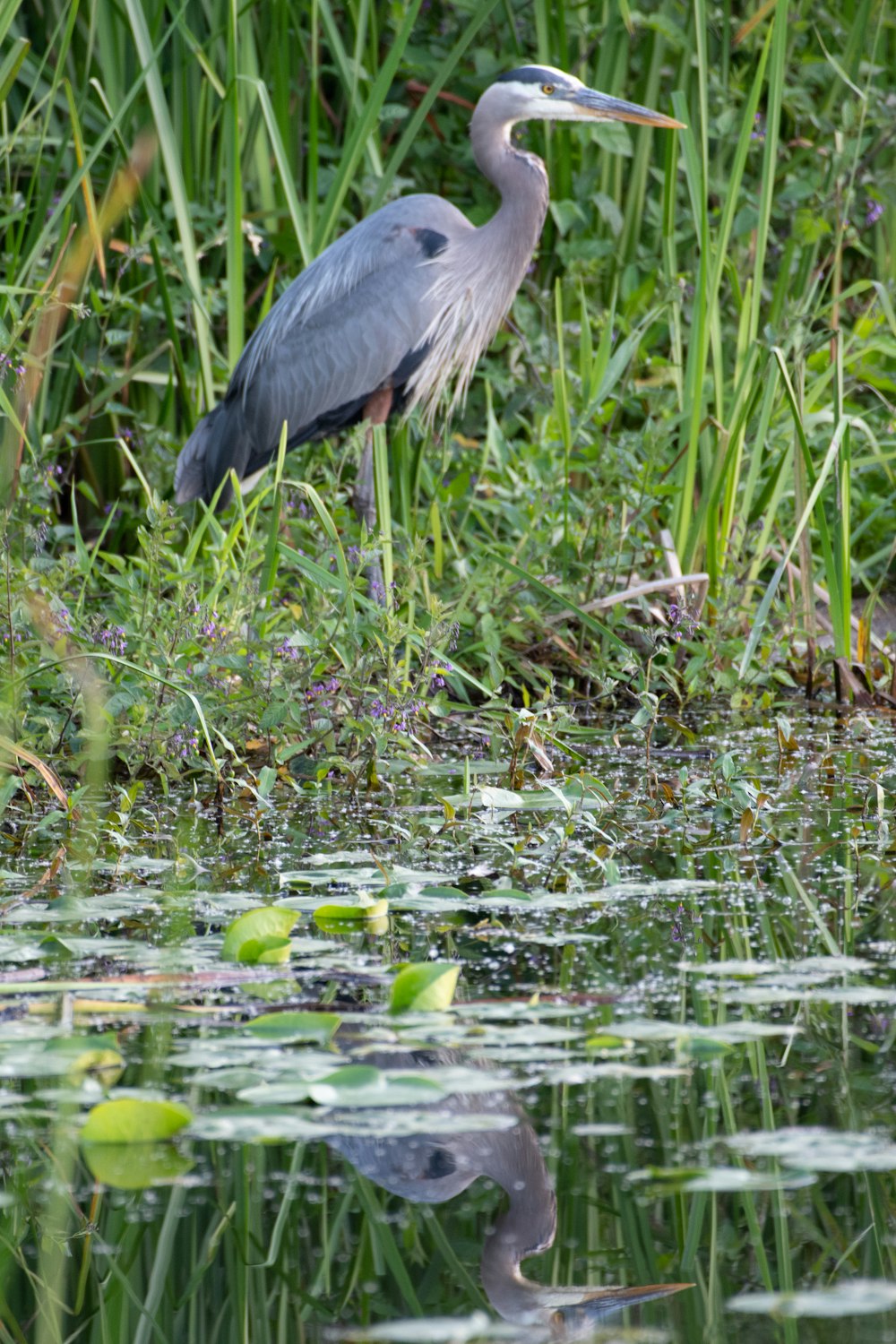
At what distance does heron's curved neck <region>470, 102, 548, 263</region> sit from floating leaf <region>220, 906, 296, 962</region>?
316cm

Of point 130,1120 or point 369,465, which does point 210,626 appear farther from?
point 369,465

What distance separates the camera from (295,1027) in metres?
1.55

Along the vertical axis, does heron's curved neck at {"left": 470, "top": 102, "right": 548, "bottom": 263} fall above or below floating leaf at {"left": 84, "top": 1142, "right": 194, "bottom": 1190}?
above

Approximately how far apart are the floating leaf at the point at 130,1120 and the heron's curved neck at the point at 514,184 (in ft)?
11.8

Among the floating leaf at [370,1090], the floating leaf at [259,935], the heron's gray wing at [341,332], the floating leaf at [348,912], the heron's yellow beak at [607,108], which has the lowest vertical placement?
the floating leaf at [348,912]

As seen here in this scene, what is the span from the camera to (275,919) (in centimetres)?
180

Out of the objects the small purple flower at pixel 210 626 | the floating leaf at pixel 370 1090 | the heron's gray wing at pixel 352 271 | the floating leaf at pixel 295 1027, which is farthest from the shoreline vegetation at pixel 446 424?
the floating leaf at pixel 370 1090

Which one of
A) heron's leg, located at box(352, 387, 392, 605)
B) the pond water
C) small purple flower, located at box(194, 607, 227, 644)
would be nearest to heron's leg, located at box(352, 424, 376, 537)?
heron's leg, located at box(352, 387, 392, 605)

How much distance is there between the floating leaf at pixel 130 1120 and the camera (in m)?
1.34

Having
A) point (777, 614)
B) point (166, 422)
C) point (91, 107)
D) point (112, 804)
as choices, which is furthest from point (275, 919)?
point (91, 107)

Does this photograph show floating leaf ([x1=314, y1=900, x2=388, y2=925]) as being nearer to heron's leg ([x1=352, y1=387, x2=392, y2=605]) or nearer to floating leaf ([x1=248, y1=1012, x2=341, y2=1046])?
floating leaf ([x1=248, y1=1012, x2=341, y2=1046])

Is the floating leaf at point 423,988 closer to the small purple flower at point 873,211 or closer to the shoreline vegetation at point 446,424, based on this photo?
the shoreline vegetation at point 446,424

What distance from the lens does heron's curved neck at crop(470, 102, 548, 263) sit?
4543 mm

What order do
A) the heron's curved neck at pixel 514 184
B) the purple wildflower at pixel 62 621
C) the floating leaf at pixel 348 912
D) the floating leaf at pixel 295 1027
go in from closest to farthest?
1. the floating leaf at pixel 295 1027
2. the floating leaf at pixel 348 912
3. the purple wildflower at pixel 62 621
4. the heron's curved neck at pixel 514 184
